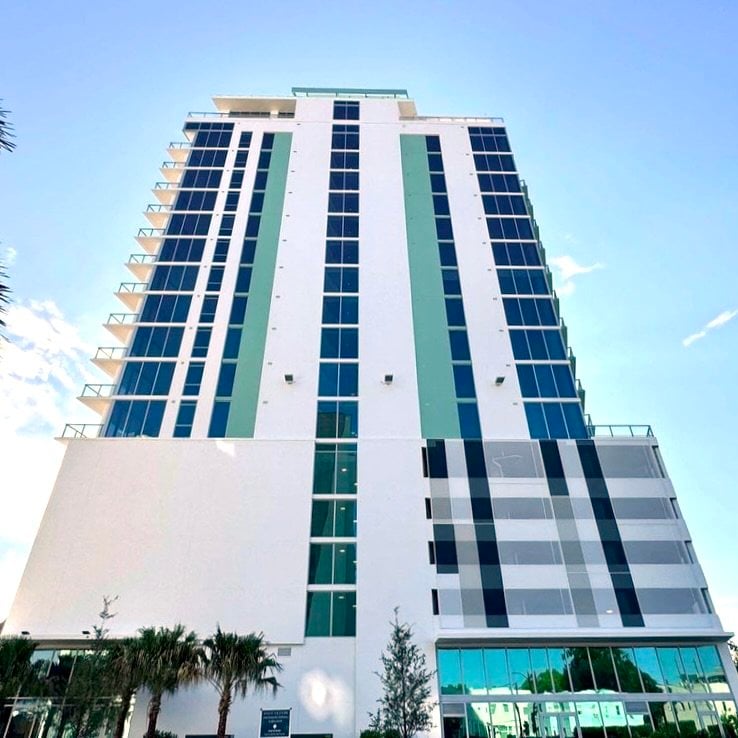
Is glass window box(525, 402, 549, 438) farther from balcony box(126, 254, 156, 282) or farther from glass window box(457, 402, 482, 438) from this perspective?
balcony box(126, 254, 156, 282)

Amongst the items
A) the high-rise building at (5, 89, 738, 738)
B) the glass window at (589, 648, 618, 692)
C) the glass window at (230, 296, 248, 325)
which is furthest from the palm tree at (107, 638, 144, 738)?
the glass window at (230, 296, 248, 325)

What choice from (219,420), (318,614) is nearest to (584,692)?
(318,614)

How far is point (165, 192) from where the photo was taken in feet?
150

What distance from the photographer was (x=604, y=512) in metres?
28.7

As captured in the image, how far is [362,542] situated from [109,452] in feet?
48.3

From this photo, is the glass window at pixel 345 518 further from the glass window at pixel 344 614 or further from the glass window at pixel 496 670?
the glass window at pixel 496 670

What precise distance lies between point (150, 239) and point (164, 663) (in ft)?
103

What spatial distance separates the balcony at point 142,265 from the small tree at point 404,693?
30421mm

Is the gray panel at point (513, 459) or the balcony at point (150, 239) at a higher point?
the balcony at point (150, 239)

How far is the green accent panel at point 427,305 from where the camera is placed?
107ft

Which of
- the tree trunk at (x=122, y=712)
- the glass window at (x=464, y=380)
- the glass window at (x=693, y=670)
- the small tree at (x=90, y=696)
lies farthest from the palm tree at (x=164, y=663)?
the glass window at (x=693, y=670)

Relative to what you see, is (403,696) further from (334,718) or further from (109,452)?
(109,452)

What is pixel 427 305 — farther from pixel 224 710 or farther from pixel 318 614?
pixel 224 710

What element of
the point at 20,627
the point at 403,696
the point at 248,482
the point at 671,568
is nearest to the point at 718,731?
the point at 671,568
